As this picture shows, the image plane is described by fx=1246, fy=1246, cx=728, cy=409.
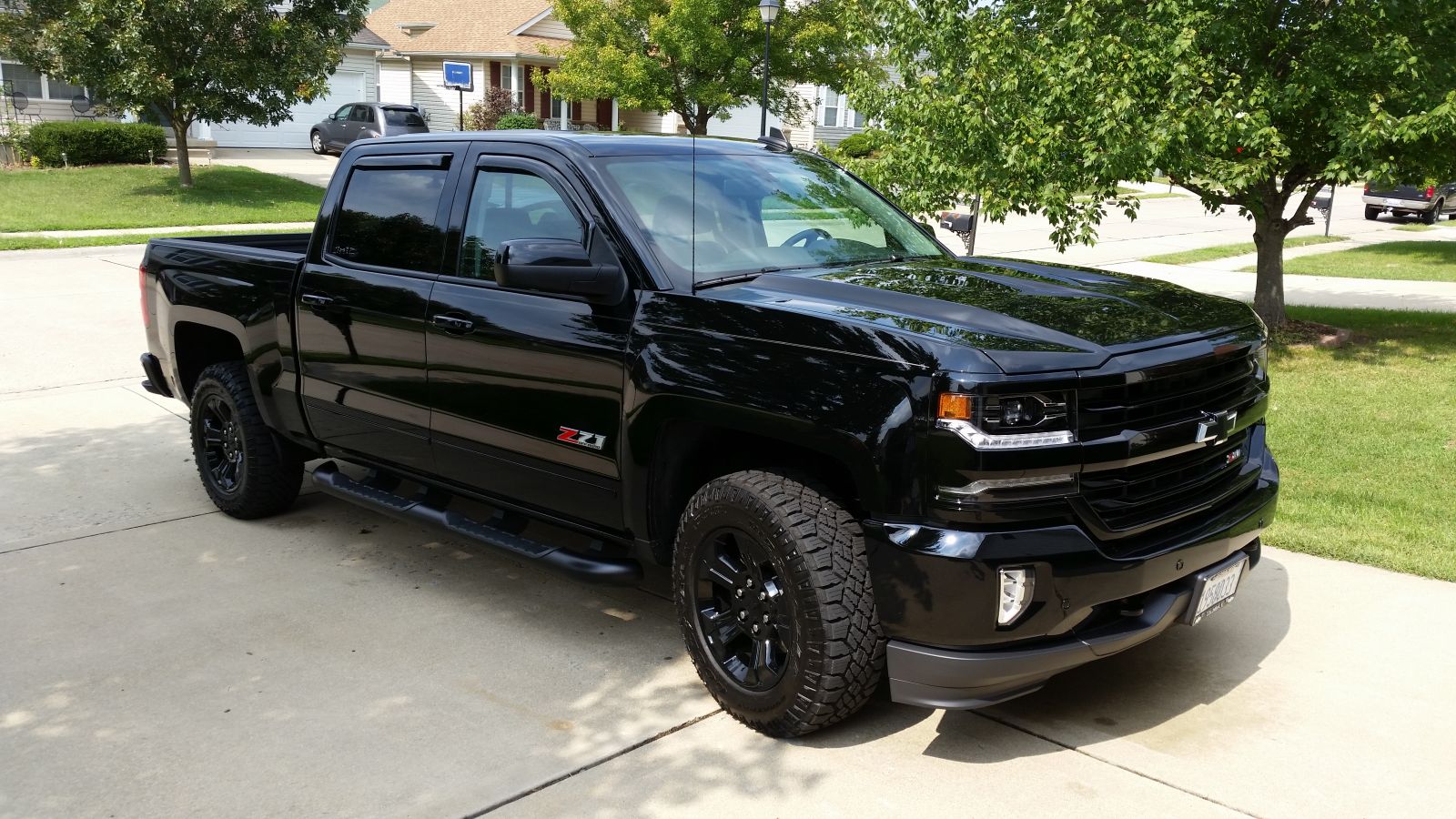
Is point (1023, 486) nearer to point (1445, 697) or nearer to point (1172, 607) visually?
point (1172, 607)

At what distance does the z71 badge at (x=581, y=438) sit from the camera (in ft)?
14.3

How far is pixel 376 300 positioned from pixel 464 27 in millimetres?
41923

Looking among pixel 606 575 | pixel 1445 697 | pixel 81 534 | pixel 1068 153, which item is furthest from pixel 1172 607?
pixel 1068 153

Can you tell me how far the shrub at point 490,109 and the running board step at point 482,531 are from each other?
35.7m

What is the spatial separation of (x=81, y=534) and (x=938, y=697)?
14.5ft

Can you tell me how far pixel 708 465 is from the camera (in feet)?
14.1

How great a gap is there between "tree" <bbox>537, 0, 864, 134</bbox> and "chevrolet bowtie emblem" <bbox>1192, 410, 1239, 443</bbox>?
24552 millimetres

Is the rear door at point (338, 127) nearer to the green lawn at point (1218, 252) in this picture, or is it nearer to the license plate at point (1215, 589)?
the green lawn at point (1218, 252)

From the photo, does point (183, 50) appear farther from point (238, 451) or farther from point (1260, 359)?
point (1260, 359)

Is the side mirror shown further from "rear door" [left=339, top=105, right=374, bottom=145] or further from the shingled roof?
the shingled roof

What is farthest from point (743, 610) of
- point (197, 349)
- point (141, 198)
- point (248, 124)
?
point (248, 124)

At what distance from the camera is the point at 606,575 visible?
4.42m

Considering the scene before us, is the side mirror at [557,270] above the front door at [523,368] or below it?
above

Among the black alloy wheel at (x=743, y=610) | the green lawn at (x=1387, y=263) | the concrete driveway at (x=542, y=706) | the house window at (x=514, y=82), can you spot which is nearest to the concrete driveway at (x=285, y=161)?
the house window at (x=514, y=82)
